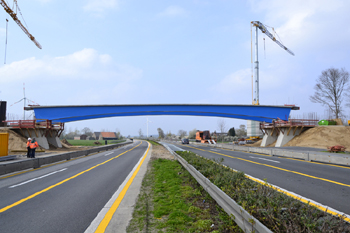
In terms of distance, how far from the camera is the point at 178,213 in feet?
16.1

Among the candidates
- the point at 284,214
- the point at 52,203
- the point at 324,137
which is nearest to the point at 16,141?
the point at 52,203

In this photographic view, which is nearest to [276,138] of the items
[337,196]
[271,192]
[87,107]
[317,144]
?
[317,144]

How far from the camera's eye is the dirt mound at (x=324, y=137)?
A: 1257 inches

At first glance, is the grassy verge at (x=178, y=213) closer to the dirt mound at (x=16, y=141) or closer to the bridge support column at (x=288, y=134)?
the dirt mound at (x=16, y=141)

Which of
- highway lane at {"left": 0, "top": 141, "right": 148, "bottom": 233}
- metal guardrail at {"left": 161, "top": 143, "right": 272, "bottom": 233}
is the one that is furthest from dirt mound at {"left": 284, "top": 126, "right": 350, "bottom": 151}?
highway lane at {"left": 0, "top": 141, "right": 148, "bottom": 233}

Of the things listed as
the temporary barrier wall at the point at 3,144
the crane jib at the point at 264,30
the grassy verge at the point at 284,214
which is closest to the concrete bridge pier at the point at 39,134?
the temporary barrier wall at the point at 3,144

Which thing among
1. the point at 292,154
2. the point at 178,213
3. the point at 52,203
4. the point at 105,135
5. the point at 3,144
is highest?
the point at 3,144

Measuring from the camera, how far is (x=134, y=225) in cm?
441

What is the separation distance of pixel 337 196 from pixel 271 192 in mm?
3446

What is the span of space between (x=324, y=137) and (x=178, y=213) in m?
36.7

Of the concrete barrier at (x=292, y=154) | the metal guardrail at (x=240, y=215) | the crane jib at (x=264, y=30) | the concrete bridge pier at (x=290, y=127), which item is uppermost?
the crane jib at (x=264, y=30)

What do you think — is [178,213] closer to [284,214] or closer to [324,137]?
[284,214]

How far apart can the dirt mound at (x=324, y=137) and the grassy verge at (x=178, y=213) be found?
31.8 m

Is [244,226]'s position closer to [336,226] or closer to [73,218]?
[336,226]
